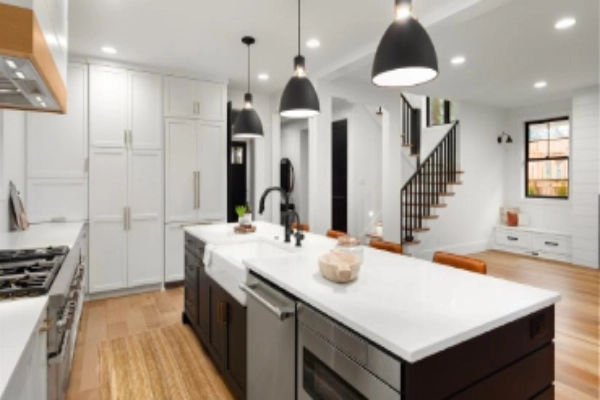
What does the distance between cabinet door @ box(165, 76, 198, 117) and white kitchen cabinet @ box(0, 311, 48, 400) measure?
3.48 m

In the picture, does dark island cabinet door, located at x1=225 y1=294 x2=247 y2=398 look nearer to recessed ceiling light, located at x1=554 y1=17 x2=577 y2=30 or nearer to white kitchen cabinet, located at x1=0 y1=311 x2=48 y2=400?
white kitchen cabinet, located at x1=0 y1=311 x2=48 y2=400

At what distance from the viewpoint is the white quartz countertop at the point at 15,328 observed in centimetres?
86

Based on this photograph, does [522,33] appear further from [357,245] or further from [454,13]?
[357,245]

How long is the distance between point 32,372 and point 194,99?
12.7ft

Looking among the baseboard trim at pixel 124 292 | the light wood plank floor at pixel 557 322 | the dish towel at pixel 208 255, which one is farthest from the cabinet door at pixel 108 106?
the dish towel at pixel 208 255

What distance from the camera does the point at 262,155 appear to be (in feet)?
18.3

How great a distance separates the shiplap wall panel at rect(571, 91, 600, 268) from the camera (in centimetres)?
544

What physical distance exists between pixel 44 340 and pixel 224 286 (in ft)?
3.06

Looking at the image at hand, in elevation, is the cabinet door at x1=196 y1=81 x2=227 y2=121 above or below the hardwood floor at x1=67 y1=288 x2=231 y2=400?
above

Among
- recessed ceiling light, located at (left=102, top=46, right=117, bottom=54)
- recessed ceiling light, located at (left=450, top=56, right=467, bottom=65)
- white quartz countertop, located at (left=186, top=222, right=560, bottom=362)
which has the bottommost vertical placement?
white quartz countertop, located at (left=186, top=222, right=560, bottom=362)

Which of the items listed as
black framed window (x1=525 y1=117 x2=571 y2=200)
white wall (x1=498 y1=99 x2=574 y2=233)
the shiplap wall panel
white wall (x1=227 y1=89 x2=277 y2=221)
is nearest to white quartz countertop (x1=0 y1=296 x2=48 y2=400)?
white wall (x1=227 y1=89 x2=277 y2=221)

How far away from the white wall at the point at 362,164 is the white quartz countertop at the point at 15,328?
5.54 m

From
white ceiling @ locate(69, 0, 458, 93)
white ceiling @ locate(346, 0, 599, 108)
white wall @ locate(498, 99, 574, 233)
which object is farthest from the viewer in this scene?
white wall @ locate(498, 99, 574, 233)

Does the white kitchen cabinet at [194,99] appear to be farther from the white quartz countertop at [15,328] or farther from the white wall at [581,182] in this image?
the white wall at [581,182]
